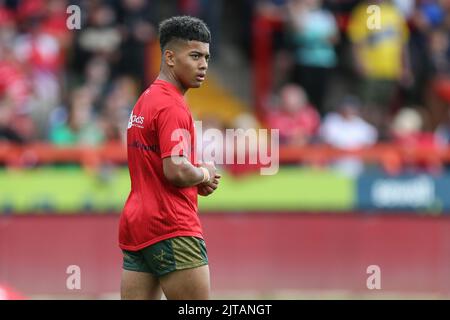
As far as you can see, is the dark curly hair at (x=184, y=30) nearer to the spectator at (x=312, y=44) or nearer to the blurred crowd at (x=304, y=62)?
the blurred crowd at (x=304, y=62)

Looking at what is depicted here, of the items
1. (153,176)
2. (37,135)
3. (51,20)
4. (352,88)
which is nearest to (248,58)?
(352,88)

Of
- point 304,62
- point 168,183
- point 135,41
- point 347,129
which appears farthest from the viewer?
point 304,62

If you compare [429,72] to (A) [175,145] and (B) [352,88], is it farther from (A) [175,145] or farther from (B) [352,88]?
(A) [175,145]

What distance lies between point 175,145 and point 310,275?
709 centimetres

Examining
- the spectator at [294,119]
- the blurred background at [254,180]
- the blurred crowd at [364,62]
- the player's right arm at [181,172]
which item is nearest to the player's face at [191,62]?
the player's right arm at [181,172]

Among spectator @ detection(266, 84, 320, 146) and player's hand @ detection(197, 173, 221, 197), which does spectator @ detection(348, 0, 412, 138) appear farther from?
player's hand @ detection(197, 173, 221, 197)

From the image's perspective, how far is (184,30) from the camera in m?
7.23

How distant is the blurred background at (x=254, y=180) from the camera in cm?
1355

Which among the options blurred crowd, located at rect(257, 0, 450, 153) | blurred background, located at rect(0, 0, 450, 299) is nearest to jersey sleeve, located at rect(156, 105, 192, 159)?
blurred background, located at rect(0, 0, 450, 299)

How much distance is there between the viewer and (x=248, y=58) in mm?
17406

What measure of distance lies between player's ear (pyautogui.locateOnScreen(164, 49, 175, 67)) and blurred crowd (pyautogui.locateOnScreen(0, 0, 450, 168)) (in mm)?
7281

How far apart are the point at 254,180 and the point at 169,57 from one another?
6605mm

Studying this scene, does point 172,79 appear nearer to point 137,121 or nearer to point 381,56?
point 137,121

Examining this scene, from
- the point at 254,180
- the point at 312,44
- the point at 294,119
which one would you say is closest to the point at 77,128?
the point at 254,180
